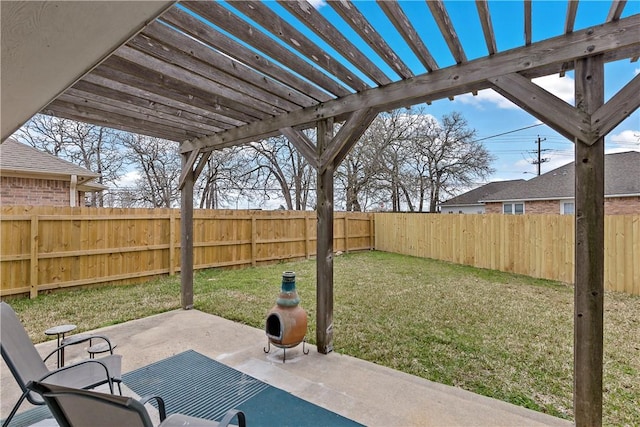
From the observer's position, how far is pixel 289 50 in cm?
249

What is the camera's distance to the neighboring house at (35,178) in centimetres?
760

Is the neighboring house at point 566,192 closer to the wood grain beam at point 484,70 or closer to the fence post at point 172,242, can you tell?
the wood grain beam at point 484,70

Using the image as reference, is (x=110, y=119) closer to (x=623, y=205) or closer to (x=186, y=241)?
(x=186, y=241)

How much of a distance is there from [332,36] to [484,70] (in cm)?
118

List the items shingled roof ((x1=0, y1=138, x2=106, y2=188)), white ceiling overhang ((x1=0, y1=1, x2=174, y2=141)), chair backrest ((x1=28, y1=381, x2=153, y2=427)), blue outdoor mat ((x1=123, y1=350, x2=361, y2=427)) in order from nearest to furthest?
white ceiling overhang ((x1=0, y1=1, x2=174, y2=141)) → chair backrest ((x1=28, y1=381, x2=153, y2=427)) → blue outdoor mat ((x1=123, y1=350, x2=361, y2=427)) → shingled roof ((x1=0, y1=138, x2=106, y2=188))

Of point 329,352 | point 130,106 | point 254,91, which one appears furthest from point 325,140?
point 329,352

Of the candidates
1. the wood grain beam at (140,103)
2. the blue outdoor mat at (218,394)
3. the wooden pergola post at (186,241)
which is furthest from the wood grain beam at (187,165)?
the blue outdoor mat at (218,394)

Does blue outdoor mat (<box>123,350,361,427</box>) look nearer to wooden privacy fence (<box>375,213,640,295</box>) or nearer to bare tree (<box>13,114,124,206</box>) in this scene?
wooden privacy fence (<box>375,213,640,295</box>)

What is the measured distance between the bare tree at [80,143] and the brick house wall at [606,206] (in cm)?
1892

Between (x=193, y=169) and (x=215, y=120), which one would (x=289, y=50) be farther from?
(x=193, y=169)

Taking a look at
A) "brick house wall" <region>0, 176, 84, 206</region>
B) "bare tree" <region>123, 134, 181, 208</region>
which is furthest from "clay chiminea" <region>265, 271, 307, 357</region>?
"bare tree" <region>123, 134, 181, 208</region>

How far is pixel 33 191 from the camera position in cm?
814

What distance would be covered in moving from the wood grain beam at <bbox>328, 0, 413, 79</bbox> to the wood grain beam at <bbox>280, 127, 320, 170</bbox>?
4.04ft

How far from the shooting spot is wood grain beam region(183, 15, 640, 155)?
1951 mm
